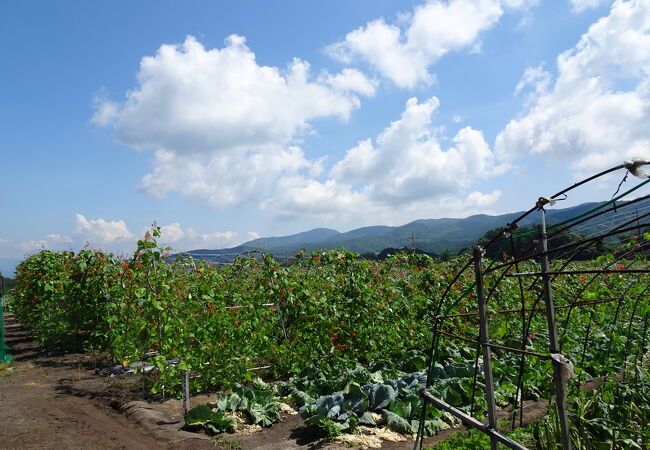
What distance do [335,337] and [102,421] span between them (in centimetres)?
353

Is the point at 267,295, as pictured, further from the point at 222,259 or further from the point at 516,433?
the point at 516,433

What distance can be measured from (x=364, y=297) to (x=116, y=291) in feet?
16.6

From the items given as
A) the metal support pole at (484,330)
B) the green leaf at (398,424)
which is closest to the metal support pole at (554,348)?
the metal support pole at (484,330)

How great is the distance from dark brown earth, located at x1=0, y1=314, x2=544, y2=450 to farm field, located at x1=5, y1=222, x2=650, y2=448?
0.25m

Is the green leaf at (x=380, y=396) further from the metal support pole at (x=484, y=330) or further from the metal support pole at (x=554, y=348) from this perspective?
the metal support pole at (x=554, y=348)

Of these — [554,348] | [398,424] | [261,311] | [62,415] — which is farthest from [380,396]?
[62,415]

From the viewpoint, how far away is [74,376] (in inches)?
296

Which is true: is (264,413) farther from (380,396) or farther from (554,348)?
(554,348)

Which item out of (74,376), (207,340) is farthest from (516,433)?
(74,376)

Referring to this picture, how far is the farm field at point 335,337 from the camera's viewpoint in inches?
194

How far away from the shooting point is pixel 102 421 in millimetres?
5293

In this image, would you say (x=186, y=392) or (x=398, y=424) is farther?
(x=186, y=392)

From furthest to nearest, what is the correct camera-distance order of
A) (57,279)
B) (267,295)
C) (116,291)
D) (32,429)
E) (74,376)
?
(57,279) → (116,291) → (74,376) → (267,295) → (32,429)

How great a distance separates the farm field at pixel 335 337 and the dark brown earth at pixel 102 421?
0.82 ft
